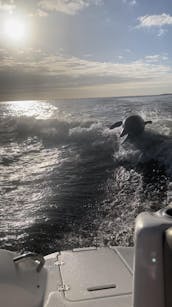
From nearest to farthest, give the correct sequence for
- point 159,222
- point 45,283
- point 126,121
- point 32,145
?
1. point 159,222
2. point 45,283
3. point 126,121
4. point 32,145

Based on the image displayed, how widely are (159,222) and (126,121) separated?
47.9 ft

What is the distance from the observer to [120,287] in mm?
2275

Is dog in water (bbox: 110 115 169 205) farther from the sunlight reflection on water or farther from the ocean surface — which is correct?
the sunlight reflection on water

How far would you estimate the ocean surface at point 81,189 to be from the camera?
19.1ft

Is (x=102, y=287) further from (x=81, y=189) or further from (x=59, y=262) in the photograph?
(x=81, y=189)

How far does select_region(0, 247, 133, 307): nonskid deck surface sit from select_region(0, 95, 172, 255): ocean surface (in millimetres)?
2741

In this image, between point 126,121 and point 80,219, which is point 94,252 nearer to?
point 80,219

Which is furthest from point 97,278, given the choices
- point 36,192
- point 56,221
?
point 36,192

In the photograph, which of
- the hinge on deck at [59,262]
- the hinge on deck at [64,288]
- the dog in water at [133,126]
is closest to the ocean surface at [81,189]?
the dog in water at [133,126]

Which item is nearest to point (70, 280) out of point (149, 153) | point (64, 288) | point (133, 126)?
point (64, 288)

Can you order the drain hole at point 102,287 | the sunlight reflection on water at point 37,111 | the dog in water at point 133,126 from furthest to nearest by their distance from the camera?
the sunlight reflection on water at point 37,111 → the dog in water at point 133,126 → the drain hole at point 102,287

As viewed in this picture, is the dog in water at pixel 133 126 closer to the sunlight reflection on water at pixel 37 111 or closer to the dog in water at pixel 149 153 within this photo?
the dog in water at pixel 149 153

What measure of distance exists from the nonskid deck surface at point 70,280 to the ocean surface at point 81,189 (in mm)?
2741

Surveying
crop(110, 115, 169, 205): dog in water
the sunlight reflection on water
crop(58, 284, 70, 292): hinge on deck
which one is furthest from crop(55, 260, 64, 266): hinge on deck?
Answer: the sunlight reflection on water
